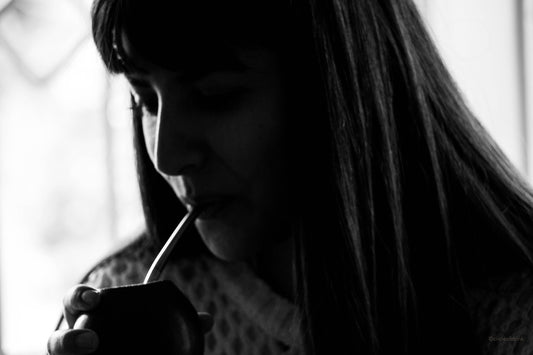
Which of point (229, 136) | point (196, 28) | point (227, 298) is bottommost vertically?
point (227, 298)

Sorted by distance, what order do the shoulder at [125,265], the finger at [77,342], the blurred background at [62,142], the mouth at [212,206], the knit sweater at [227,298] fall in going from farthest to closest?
the blurred background at [62,142]
the shoulder at [125,265]
the knit sweater at [227,298]
the mouth at [212,206]
the finger at [77,342]

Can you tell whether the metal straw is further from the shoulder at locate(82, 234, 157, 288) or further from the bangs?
the shoulder at locate(82, 234, 157, 288)

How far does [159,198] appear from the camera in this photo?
0.92m

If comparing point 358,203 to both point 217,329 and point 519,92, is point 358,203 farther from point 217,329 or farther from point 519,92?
point 519,92

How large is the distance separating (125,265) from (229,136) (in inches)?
14.8

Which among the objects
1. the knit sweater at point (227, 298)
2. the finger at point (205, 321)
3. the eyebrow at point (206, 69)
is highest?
the eyebrow at point (206, 69)

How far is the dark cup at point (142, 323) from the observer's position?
618 mm

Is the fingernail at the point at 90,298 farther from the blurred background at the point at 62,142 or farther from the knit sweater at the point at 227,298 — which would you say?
the blurred background at the point at 62,142

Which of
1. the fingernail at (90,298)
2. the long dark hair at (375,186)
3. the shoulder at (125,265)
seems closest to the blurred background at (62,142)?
the shoulder at (125,265)

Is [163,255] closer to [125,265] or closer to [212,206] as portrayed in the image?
[212,206]

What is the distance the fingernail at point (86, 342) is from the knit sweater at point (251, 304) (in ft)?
0.75

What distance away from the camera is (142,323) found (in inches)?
24.4

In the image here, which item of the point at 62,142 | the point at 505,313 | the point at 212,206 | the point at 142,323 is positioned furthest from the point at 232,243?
the point at 62,142

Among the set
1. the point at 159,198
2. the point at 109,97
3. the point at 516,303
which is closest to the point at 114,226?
the point at 109,97
